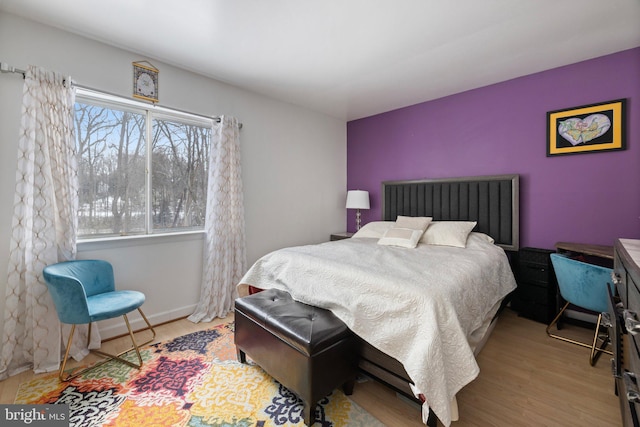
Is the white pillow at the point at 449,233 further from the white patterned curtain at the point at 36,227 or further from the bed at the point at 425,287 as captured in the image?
the white patterned curtain at the point at 36,227

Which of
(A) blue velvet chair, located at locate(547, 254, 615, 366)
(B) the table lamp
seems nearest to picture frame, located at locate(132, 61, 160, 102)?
(B) the table lamp

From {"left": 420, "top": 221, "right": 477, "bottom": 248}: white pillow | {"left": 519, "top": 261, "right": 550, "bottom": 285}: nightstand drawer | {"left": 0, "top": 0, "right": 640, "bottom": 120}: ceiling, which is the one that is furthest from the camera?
{"left": 420, "top": 221, "right": 477, "bottom": 248}: white pillow

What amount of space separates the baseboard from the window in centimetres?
78

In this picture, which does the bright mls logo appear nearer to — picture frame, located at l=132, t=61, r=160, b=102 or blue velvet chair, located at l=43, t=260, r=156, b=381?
blue velvet chair, located at l=43, t=260, r=156, b=381

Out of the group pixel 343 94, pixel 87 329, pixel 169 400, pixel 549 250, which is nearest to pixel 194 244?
pixel 87 329

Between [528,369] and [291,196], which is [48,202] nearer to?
[291,196]

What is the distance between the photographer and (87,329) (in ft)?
7.22

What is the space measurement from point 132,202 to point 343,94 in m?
2.66

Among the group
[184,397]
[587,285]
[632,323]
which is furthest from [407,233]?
[184,397]

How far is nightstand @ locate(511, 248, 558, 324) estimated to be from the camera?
2637 millimetres

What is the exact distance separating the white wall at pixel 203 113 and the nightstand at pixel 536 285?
100 inches

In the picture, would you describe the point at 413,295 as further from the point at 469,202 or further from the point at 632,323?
the point at 469,202

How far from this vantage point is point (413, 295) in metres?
1.51

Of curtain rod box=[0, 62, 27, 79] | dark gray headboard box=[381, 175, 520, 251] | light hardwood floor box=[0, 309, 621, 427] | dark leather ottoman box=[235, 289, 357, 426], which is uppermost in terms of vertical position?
curtain rod box=[0, 62, 27, 79]
